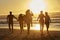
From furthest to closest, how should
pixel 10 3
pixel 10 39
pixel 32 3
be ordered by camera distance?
pixel 10 3 → pixel 32 3 → pixel 10 39

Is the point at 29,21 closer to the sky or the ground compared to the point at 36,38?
closer to the sky

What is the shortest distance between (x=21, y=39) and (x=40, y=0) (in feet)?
372

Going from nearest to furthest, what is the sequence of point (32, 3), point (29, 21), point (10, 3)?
point (29, 21), point (32, 3), point (10, 3)

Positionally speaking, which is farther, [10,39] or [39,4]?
[39,4]

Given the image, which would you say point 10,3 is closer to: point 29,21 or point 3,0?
point 3,0

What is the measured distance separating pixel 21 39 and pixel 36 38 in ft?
4.26

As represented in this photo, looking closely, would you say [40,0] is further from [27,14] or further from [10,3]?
[27,14]

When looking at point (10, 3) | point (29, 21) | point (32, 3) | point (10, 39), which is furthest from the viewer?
point (10, 3)

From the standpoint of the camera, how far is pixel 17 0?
5615 inches

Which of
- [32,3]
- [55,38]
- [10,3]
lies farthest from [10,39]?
[10,3]

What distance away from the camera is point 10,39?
20312 mm

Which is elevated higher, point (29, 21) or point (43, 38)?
point (29, 21)

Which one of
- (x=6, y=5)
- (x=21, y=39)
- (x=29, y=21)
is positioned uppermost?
(x=6, y=5)

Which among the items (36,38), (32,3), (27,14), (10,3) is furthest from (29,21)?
(10,3)
